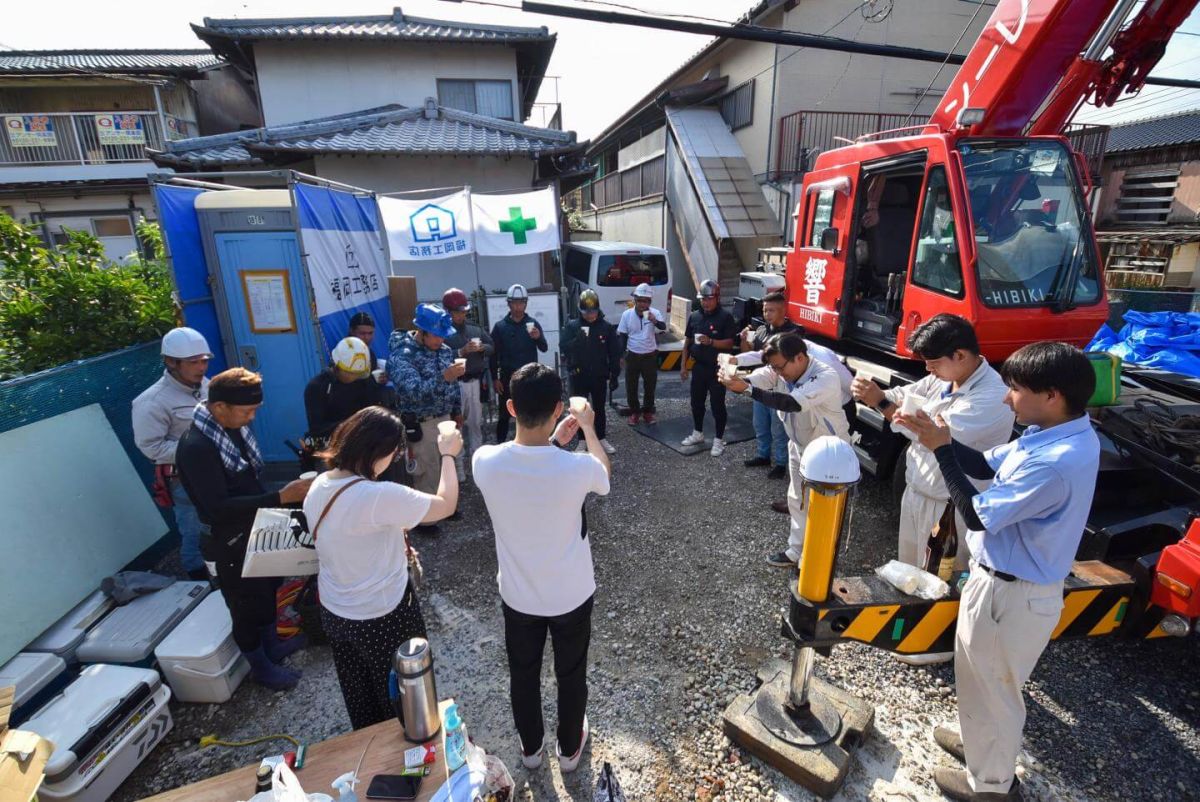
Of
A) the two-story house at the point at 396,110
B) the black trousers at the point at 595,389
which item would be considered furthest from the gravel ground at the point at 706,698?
the two-story house at the point at 396,110

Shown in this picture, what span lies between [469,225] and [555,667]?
20.4 ft

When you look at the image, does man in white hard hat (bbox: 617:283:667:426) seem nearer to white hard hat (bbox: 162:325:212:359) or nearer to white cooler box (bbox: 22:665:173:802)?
white hard hat (bbox: 162:325:212:359)

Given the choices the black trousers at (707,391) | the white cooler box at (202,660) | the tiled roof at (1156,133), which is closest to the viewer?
the white cooler box at (202,660)

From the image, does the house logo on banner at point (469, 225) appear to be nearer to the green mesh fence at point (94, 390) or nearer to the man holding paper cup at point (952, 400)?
the green mesh fence at point (94, 390)

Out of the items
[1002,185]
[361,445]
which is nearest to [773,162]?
[1002,185]

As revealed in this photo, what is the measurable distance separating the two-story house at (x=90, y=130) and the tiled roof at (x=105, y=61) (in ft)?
0.09

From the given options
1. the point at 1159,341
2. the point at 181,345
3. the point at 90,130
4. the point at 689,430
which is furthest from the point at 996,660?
the point at 90,130

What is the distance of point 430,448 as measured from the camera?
15.6 ft

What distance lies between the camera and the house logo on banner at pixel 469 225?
6965mm

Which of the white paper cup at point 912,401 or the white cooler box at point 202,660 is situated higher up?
the white paper cup at point 912,401

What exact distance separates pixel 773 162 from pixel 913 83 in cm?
391

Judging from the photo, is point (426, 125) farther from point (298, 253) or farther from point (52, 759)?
point (52, 759)

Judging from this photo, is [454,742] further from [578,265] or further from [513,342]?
[578,265]

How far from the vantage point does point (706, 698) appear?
300cm
